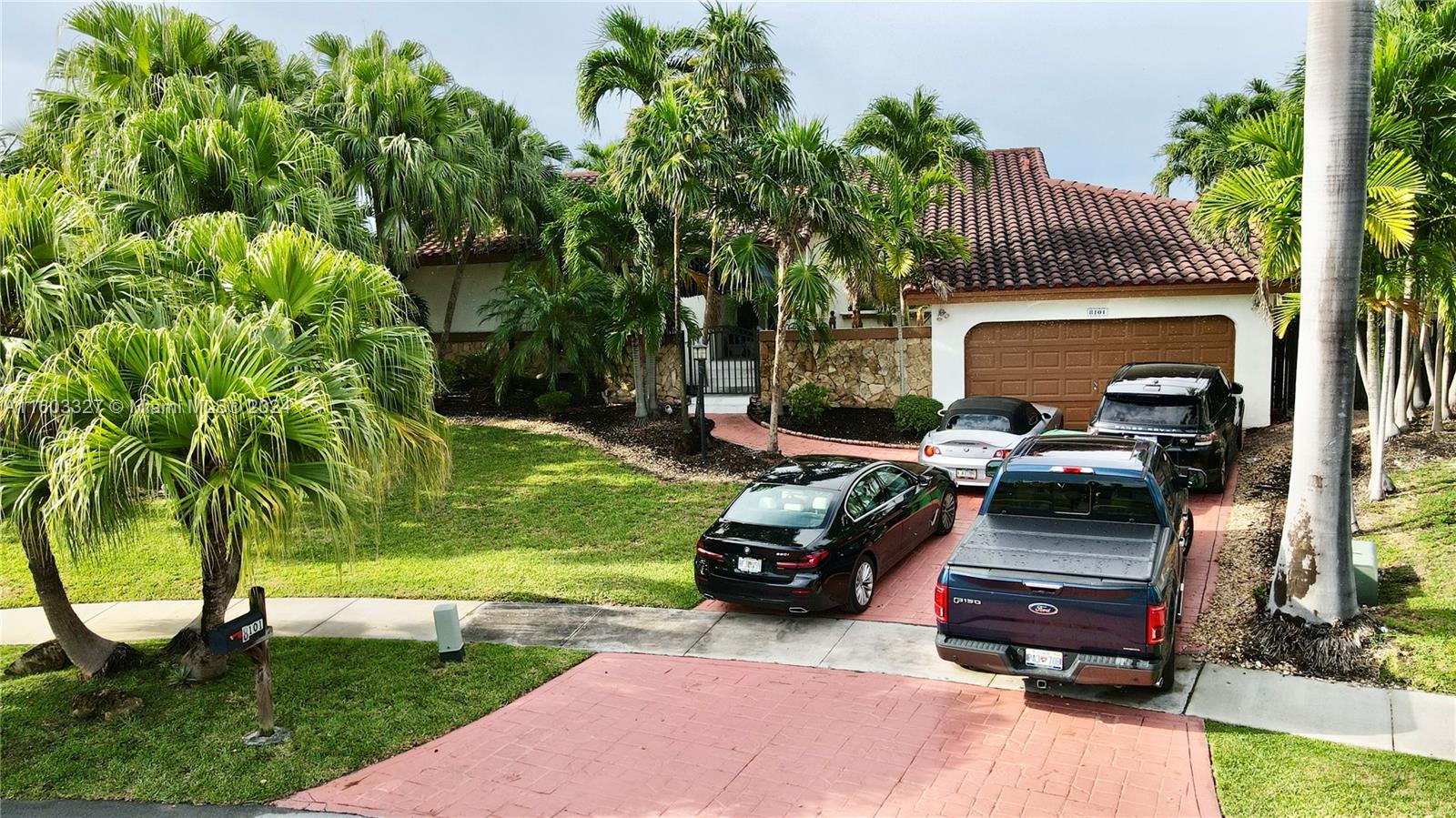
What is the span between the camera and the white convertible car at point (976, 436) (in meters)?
14.2

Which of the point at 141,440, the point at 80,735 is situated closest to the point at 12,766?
the point at 80,735

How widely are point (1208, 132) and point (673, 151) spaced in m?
19.0

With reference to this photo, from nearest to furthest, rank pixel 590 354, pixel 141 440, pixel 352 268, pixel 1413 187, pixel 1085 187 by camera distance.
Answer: pixel 141 440
pixel 352 268
pixel 1413 187
pixel 590 354
pixel 1085 187

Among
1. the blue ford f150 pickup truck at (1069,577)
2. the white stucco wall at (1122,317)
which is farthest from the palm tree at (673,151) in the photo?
the blue ford f150 pickup truck at (1069,577)

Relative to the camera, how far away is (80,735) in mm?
7660

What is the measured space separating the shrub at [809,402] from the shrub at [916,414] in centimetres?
180

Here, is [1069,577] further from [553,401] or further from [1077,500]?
[553,401]

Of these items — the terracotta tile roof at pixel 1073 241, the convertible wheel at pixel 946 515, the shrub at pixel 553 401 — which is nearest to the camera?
the convertible wheel at pixel 946 515

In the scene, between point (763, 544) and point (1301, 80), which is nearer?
point (763, 544)

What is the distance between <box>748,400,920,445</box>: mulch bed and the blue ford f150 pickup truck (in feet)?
31.5

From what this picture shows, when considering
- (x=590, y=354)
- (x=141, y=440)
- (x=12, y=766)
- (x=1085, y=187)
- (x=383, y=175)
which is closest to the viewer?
(x=141, y=440)

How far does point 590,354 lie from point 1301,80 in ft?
47.5

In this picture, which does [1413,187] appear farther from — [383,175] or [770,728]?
[383,175]

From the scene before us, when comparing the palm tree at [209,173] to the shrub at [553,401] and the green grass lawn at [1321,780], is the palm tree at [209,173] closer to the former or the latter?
the shrub at [553,401]
